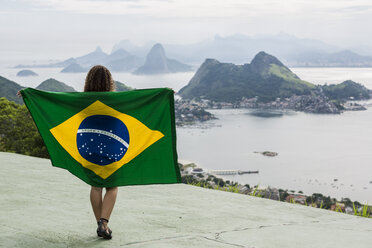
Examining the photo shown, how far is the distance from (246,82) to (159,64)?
199 ft

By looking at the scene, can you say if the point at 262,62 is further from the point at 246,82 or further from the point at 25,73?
the point at 25,73

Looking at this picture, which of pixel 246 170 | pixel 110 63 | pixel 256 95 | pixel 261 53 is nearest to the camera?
pixel 246 170

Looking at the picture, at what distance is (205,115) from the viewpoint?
323 feet

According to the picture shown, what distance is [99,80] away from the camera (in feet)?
7.46

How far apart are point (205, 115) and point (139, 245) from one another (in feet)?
316

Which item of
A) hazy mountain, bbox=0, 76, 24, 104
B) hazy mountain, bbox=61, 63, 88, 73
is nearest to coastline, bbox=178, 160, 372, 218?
hazy mountain, bbox=0, 76, 24, 104

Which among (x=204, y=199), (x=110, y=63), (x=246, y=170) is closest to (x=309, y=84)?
(x=246, y=170)

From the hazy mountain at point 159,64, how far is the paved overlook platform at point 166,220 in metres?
169

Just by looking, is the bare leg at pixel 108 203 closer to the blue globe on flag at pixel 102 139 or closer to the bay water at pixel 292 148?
the blue globe on flag at pixel 102 139

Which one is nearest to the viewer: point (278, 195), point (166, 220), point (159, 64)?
point (166, 220)

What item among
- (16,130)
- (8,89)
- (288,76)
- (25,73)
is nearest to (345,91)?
(288,76)

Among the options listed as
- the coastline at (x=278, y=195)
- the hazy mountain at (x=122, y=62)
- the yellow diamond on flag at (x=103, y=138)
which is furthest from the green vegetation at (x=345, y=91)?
the yellow diamond on flag at (x=103, y=138)

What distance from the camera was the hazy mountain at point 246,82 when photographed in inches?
4562

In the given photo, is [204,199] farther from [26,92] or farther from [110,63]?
[110,63]
